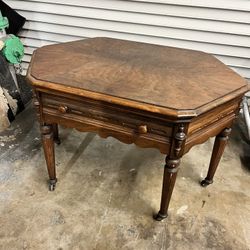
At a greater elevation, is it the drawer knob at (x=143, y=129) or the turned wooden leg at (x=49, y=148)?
the drawer knob at (x=143, y=129)

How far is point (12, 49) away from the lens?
2441 millimetres

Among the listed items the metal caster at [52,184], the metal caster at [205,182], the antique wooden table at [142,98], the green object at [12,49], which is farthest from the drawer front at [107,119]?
the green object at [12,49]

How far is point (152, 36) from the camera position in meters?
2.43

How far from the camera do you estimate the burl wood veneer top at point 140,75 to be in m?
1.24

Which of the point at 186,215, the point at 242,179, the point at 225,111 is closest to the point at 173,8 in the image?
the point at 225,111

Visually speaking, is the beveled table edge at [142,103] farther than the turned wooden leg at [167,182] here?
No

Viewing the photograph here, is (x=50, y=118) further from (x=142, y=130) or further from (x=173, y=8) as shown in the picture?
(x=173, y=8)

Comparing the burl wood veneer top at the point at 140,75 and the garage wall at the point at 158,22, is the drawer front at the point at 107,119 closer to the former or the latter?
the burl wood veneer top at the point at 140,75

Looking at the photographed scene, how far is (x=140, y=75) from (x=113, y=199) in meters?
0.77

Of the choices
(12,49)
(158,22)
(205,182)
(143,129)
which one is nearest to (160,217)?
(205,182)

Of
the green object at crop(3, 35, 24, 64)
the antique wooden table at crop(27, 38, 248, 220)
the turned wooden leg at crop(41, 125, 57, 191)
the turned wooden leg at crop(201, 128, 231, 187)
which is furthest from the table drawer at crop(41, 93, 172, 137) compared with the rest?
the green object at crop(3, 35, 24, 64)

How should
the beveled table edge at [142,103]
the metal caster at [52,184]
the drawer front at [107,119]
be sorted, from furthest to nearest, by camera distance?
the metal caster at [52,184] → the drawer front at [107,119] → the beveled table edge at [142,103]

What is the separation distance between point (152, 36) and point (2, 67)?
1.28 metres

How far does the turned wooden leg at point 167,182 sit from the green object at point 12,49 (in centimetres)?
179
